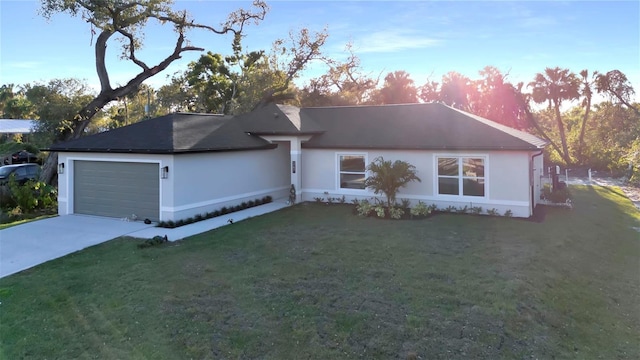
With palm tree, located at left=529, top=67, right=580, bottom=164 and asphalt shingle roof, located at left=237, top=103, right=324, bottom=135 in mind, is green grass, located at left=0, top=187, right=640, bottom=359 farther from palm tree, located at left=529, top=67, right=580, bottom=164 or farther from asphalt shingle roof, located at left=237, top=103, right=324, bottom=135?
palm tree, located at left=529, top=67, right=580, bottom=164

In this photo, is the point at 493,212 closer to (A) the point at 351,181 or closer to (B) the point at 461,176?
(B) the point at 461,176

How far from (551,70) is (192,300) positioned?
3930 cm

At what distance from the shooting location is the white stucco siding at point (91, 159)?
12.8m

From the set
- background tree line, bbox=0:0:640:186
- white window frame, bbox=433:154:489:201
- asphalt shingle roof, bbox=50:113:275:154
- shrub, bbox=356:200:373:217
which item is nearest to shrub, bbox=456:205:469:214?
white window frame, bbox=433:154:489:201

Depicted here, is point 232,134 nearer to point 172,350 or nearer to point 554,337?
point 172,350

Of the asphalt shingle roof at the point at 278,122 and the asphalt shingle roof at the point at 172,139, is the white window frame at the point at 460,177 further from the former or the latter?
the asphalt shingle roof at the point at 172,139

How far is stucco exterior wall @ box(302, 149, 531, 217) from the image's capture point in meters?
13.7

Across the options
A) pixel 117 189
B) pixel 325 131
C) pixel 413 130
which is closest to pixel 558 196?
pixel 413 130

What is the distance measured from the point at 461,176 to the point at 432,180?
1043mm

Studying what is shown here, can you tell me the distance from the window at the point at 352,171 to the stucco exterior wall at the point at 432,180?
0.20 metres

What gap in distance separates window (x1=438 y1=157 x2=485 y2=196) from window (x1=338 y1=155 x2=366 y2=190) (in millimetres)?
3167

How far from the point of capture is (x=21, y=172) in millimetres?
22266

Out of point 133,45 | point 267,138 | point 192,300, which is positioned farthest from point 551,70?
point 192,300

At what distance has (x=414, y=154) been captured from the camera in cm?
1538
